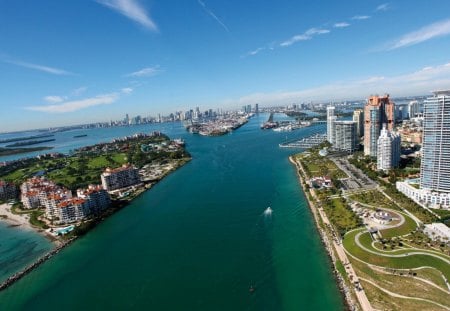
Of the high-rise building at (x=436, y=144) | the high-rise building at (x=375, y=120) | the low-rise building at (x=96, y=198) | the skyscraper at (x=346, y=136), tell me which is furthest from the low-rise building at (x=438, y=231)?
the skyscraper at (x=346, y=136)

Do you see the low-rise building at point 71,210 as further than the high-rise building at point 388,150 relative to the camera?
No

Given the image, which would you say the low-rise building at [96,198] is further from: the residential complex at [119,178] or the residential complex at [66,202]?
the residential complex at [119,178]

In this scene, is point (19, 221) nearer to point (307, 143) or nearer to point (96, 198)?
point (96, 198)

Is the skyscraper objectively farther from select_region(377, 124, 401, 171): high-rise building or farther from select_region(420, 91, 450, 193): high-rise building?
select_region(420, 91, 450, 193): high-rise building

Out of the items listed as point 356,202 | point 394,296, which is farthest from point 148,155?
Answer: point 394,296

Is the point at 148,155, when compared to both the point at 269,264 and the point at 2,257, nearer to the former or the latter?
the point at 2,257

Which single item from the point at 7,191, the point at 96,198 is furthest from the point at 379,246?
the point at 7,191
